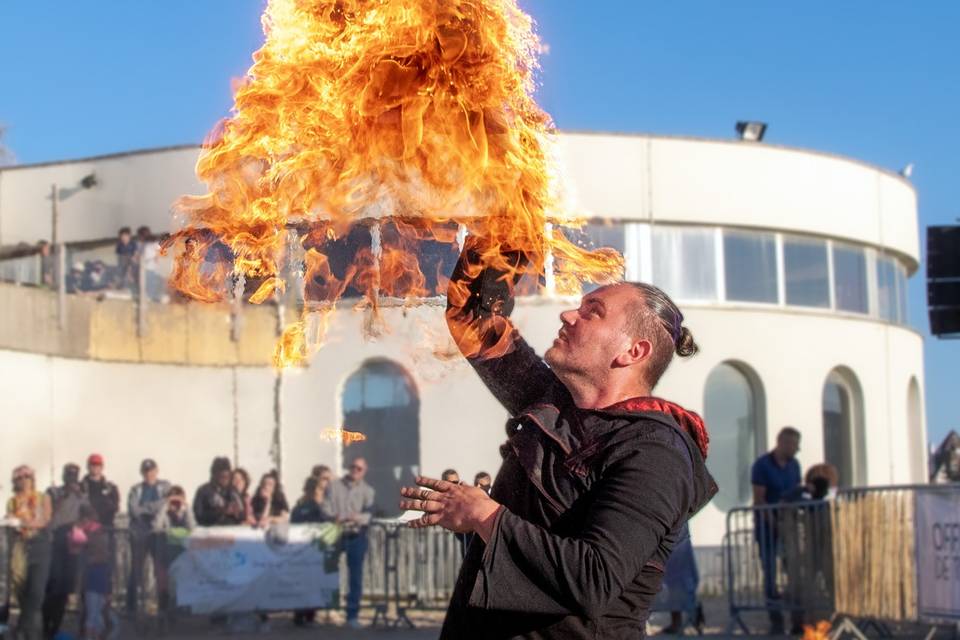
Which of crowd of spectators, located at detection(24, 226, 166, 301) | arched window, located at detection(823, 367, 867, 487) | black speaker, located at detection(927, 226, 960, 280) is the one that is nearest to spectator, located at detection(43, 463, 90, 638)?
crowd of spectators, located at detection(24, 226, 166, 301)

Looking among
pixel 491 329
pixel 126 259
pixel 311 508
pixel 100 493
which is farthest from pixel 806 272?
pixel 491 329

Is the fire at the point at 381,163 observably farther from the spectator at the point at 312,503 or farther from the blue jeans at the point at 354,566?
the spectator at the point at 312,503

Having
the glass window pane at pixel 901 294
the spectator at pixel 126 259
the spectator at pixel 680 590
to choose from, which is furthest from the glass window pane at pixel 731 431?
the spectator at pixel 126 259

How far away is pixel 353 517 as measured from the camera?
16547 millimetres

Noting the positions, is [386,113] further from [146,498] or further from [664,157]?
[664,157]

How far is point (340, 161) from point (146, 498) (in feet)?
40.6

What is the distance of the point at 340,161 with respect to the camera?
4723 mm

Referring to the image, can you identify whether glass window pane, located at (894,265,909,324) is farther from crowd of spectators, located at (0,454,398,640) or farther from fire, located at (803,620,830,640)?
fire, located at (803,620,830,640)

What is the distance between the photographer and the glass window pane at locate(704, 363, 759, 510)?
24703 millimetres

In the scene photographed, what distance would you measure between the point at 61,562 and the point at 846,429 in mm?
16351

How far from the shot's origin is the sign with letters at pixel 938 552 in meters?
11.7

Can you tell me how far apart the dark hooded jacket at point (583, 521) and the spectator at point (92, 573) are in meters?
11.1

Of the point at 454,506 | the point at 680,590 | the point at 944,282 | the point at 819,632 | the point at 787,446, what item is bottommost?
the point at 819,632

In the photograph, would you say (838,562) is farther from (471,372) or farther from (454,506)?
(454,506)
